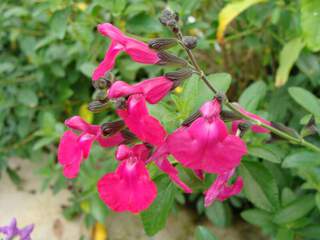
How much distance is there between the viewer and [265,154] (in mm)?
1273

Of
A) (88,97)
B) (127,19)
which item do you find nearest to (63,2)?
(127,19)

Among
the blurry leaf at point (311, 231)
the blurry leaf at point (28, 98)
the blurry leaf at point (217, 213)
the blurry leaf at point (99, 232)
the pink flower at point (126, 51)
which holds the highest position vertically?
the pink flower at point (126, 51)

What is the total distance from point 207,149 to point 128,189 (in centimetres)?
20

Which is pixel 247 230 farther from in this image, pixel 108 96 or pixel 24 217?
pixel 108 96

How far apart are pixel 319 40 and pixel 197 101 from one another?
17.8 inches

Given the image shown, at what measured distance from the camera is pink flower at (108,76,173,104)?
92 centimetres

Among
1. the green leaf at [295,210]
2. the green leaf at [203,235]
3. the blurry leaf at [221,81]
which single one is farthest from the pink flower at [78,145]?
the green leaf at [295,210]

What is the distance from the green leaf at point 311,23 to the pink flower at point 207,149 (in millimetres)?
656

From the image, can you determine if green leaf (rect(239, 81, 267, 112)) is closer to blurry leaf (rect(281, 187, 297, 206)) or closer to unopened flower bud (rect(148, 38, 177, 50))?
blurry leaf (rect(281, 187, 297, 206))

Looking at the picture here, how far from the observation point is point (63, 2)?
2.02 meters

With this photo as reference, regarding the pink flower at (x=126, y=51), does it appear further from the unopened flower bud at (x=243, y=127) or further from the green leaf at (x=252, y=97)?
the green leaf at (x=252, y=97)

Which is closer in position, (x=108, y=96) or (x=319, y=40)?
(x=108, y=96)

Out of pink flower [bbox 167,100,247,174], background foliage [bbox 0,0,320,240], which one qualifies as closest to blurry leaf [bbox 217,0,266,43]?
background foliage [bbox 0,0,320,240]

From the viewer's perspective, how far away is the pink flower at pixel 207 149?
2.74ft
